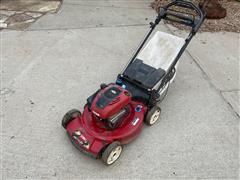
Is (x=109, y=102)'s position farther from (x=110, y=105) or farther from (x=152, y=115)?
(x=152, y=115)

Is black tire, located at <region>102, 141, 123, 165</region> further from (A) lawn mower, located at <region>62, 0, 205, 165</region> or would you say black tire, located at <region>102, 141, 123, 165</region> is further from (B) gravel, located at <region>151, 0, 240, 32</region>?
(B) gravel, located at <region>151, 0, 240, 32</region>

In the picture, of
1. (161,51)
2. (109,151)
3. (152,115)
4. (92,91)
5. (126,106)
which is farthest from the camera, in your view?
(92,91)

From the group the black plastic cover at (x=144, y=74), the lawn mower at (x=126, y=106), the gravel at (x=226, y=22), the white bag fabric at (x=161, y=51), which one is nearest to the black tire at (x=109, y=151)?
the lawn mower at (x=126, y=106)

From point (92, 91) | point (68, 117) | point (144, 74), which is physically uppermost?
point (144, 74)

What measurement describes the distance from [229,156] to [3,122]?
8.05ft

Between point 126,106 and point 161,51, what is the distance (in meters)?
1.03

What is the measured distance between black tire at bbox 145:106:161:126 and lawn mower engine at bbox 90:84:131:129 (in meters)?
0.38

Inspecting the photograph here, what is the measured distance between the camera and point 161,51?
3693 millimetres

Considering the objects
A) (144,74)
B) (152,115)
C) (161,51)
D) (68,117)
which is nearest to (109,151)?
(68,117)

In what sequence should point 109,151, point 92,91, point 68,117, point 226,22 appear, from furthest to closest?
point 226,22
point 92,91
point 68,117
point 109,151

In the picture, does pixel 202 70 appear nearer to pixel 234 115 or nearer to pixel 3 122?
pixel 234 115

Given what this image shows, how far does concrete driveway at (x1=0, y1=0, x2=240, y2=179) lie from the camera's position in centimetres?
296

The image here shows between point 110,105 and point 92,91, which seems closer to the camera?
point 110,105

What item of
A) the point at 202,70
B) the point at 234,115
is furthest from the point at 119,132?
the point at 202,70
